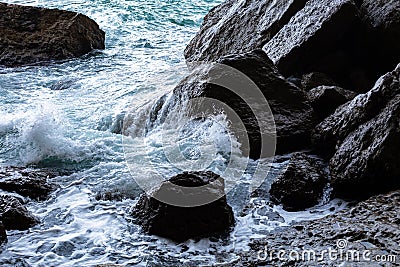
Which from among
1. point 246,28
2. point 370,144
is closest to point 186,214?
point 370,144

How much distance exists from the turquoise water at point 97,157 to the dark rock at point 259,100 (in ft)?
0.85

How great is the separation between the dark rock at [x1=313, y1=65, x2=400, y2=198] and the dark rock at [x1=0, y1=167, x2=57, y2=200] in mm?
2714

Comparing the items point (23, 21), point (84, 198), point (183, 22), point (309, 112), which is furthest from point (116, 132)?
point (183, 22)

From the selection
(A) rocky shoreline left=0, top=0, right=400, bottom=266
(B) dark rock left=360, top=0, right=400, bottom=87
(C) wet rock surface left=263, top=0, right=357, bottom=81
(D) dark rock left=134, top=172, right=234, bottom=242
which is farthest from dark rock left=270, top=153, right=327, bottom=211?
(B) dark rock left=360, top=0, right=400, bottom=87

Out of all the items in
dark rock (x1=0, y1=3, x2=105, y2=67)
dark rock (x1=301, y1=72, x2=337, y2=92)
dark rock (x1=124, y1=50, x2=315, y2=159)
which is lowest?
dark rock (x1=0, y1=3, x2=105, y2=67)

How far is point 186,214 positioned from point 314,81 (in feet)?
10.7

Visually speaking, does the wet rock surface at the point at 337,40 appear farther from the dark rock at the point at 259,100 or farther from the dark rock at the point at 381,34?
the dark rock at the point at 259,100

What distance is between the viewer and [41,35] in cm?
987

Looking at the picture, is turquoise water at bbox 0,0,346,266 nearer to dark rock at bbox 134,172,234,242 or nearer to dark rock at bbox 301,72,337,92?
dark rock at bbox 134,172,234,242

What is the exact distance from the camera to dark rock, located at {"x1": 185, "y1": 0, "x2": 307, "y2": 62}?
756 centimetres

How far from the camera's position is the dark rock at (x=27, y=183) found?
4582mm

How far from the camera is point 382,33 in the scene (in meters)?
6.51

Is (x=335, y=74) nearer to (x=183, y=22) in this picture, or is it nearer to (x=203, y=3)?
(x=183, y=22)

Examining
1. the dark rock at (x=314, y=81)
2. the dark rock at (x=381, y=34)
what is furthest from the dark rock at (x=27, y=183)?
the dark rock at (x=381, y=34)
